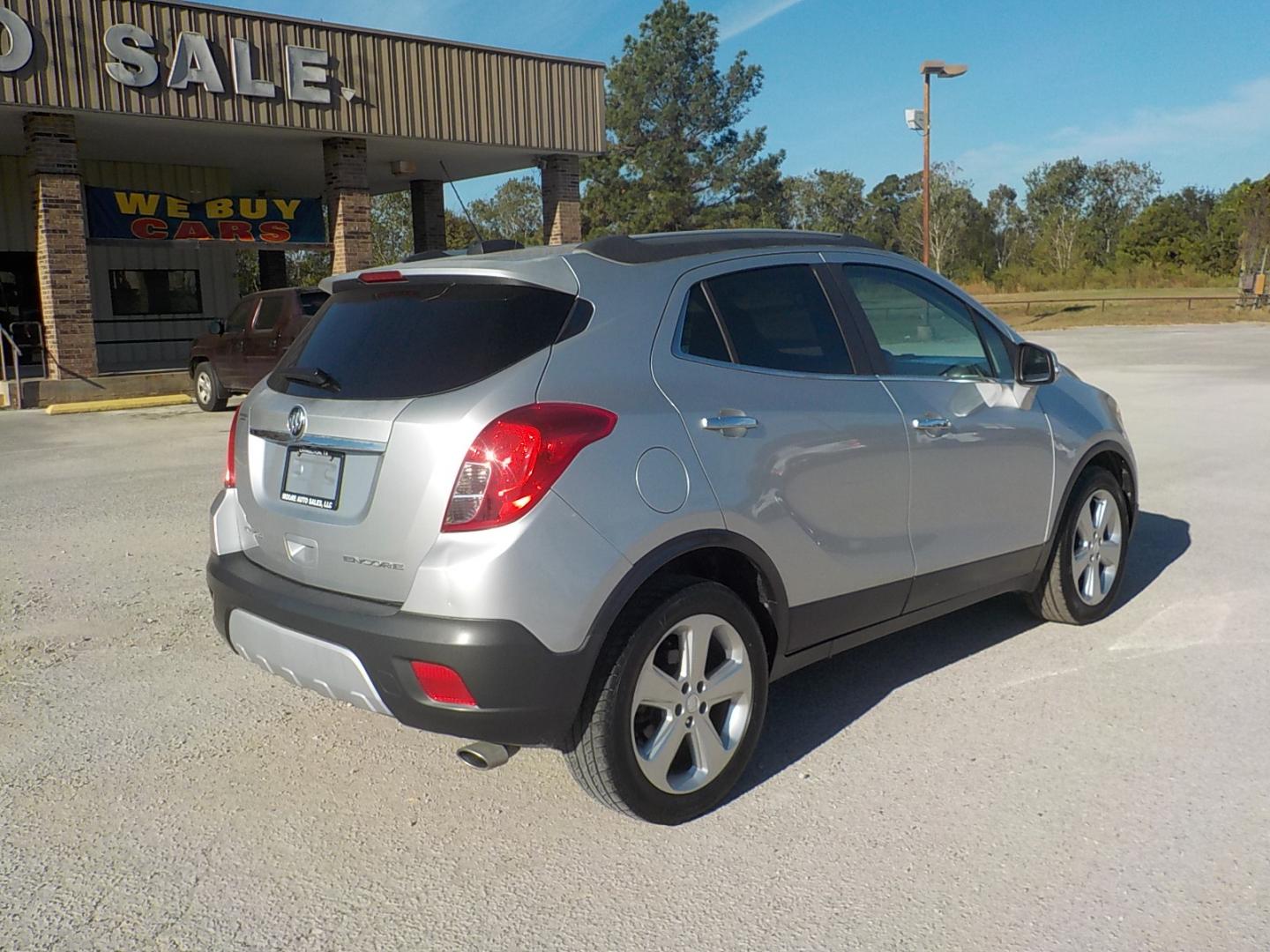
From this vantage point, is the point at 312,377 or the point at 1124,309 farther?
the point at 1124,309

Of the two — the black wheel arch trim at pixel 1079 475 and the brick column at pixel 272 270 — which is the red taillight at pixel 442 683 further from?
the brick column at pixel 272 270

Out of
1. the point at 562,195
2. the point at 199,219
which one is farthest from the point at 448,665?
the point at 199,219

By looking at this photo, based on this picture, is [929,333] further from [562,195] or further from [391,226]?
[391,226]

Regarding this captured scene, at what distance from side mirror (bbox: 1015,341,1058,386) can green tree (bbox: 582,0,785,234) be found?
49799mm

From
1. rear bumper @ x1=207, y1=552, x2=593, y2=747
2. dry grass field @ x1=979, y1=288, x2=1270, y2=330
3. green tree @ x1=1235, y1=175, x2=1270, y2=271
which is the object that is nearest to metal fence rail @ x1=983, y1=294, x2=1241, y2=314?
dry grass field @ x1=979, y1=288, x2=1270, y2=330

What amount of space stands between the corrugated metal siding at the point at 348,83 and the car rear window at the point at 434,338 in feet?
51.2

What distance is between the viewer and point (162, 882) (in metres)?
3.23

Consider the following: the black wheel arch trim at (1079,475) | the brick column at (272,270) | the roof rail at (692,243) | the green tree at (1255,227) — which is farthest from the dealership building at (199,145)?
the green tree at (1255,227)

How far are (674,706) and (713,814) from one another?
1.35ft

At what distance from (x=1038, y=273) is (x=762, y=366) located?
229 ft

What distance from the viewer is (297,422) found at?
3.63 metres

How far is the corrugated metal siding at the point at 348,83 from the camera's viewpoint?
16.6 m

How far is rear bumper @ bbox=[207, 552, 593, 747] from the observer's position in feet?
10.2

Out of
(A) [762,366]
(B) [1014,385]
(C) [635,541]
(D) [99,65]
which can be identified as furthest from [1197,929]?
(D) [99,65]
